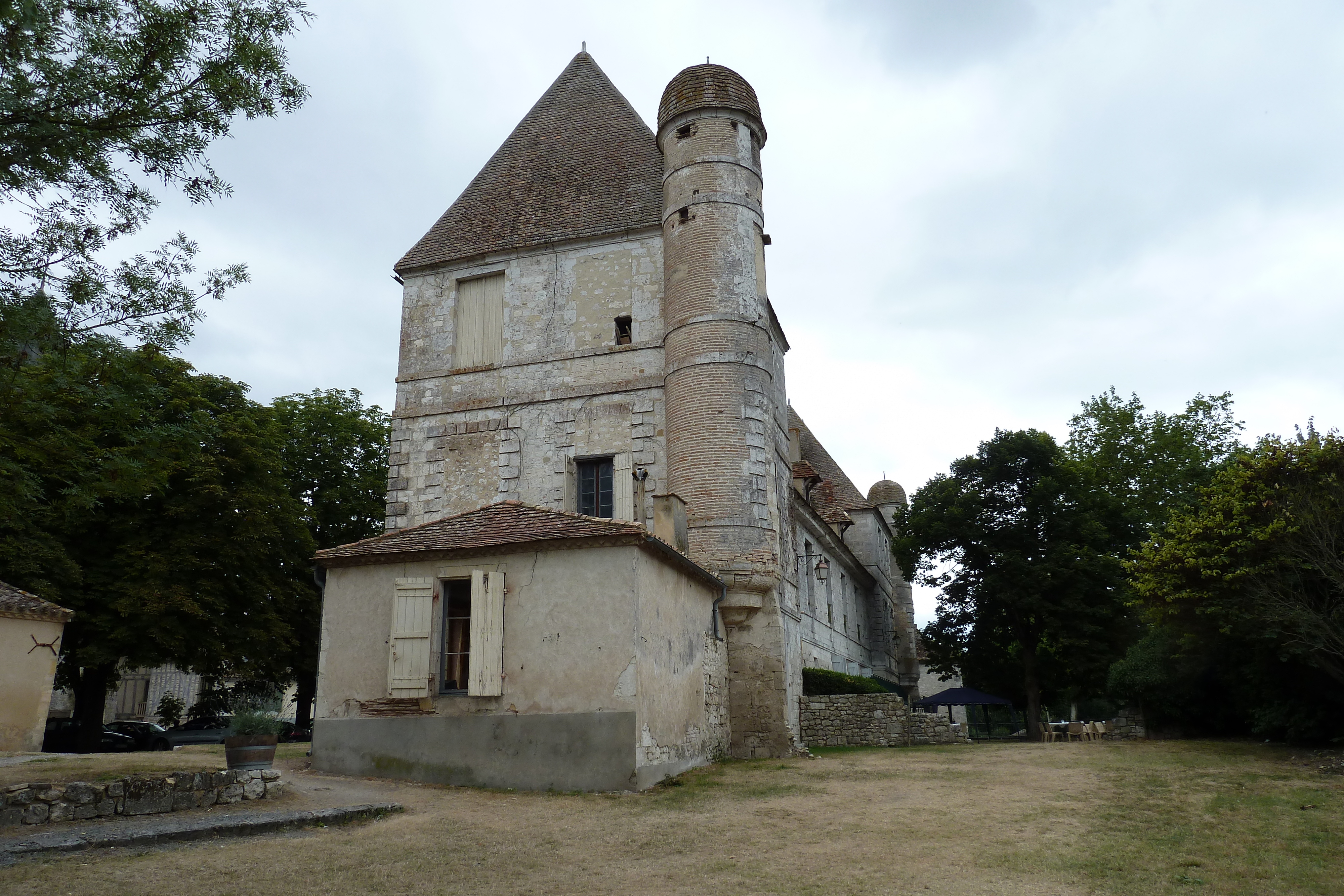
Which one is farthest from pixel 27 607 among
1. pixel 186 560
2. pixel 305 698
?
pixel 305 698

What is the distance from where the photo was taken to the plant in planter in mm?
10438

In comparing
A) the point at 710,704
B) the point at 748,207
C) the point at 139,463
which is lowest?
the point at 710,704

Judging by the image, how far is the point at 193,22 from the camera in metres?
6.64

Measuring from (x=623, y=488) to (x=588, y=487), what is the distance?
0.93m

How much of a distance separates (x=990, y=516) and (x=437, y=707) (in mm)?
20696

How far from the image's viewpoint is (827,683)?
20.6 meters

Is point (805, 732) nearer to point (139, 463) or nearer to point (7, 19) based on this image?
point (139, 463)

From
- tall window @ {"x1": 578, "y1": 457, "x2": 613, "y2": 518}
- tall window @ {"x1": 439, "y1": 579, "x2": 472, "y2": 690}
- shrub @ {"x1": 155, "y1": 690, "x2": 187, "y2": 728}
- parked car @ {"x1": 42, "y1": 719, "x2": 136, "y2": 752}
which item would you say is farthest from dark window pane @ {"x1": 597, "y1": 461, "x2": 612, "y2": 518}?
shrub @ {"x1": 155, "y1": 690, "x2": 187, "y2": 728}

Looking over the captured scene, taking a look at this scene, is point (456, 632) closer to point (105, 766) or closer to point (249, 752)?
point (249, 752)

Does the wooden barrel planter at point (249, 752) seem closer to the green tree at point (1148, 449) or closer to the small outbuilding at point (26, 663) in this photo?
the small outbuilding at point (26, 663)

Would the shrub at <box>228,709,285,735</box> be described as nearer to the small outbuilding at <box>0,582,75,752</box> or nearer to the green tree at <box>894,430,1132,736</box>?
the small outbuilding at <box>0,582,75,752</box>

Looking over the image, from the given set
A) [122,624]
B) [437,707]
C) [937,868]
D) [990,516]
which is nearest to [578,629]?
[437,707]

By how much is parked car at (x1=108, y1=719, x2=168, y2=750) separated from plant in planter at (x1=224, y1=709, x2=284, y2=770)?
1779 cm

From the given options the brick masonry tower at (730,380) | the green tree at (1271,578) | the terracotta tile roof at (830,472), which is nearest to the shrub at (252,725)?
the brick masonry tower at (730,380)
